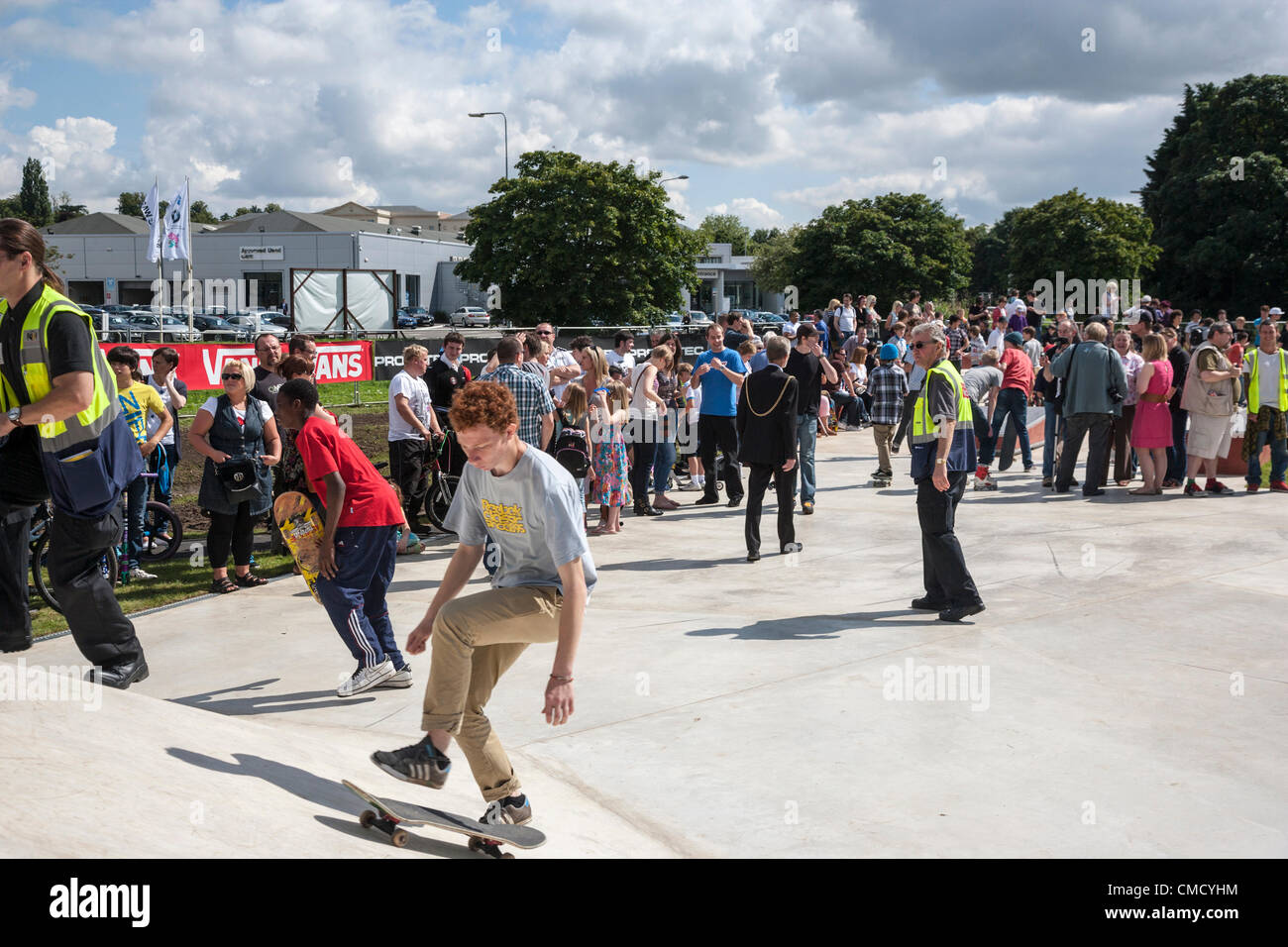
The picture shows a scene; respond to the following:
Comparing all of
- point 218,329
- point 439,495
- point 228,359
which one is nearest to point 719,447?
point 439,495

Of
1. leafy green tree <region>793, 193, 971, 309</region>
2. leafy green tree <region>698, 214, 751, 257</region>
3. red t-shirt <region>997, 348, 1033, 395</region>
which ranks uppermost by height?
leafy green tree <region>698, 214, 751, 257</region>

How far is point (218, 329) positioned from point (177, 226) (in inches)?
634

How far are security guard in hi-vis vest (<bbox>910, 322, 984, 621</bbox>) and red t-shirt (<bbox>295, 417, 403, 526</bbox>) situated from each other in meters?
3.65

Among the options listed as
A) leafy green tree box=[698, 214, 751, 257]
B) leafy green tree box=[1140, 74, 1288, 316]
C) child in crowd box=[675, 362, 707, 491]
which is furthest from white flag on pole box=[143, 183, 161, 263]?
leafy green tree box=[698, 214, 751, 257]

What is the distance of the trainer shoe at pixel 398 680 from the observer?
6035 millimetres

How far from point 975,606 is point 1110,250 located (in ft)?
188

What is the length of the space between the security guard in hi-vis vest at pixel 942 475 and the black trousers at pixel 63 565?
5051 millimetres

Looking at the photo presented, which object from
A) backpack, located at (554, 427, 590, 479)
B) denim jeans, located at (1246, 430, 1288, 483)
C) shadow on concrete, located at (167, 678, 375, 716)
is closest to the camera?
shadow on concrete, located at (167, 678, 375, 716)

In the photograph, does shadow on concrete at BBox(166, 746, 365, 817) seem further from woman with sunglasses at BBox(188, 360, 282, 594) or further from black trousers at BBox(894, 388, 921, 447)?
black trousers at BBox(894, 388, 921, 447)

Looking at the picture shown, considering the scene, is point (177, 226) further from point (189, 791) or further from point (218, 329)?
point (189, 791)

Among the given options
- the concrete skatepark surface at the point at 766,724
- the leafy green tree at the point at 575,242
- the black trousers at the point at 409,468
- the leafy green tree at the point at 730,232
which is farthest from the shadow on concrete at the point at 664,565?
the leafy green tree at the point at 730,232

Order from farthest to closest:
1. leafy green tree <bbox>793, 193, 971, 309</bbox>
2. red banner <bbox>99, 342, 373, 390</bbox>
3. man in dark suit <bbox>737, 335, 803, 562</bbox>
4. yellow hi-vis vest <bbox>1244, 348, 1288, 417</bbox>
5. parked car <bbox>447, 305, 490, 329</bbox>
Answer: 1. parked car <bbox>447, 305, 490, 329</bbox>
2. leafy green tree <bbox>793, 193, 971, 309</bbox>
3. red banner <bbox>99, 342, 373, 390</bbox>
4. yellow hi-vis vest <bbox>1244, 348, 1288, 417</bbox>
5. man in dark suit <bbox>737, 335, 803, 562</bbox>

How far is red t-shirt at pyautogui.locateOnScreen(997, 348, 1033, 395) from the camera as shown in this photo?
1402 cm
